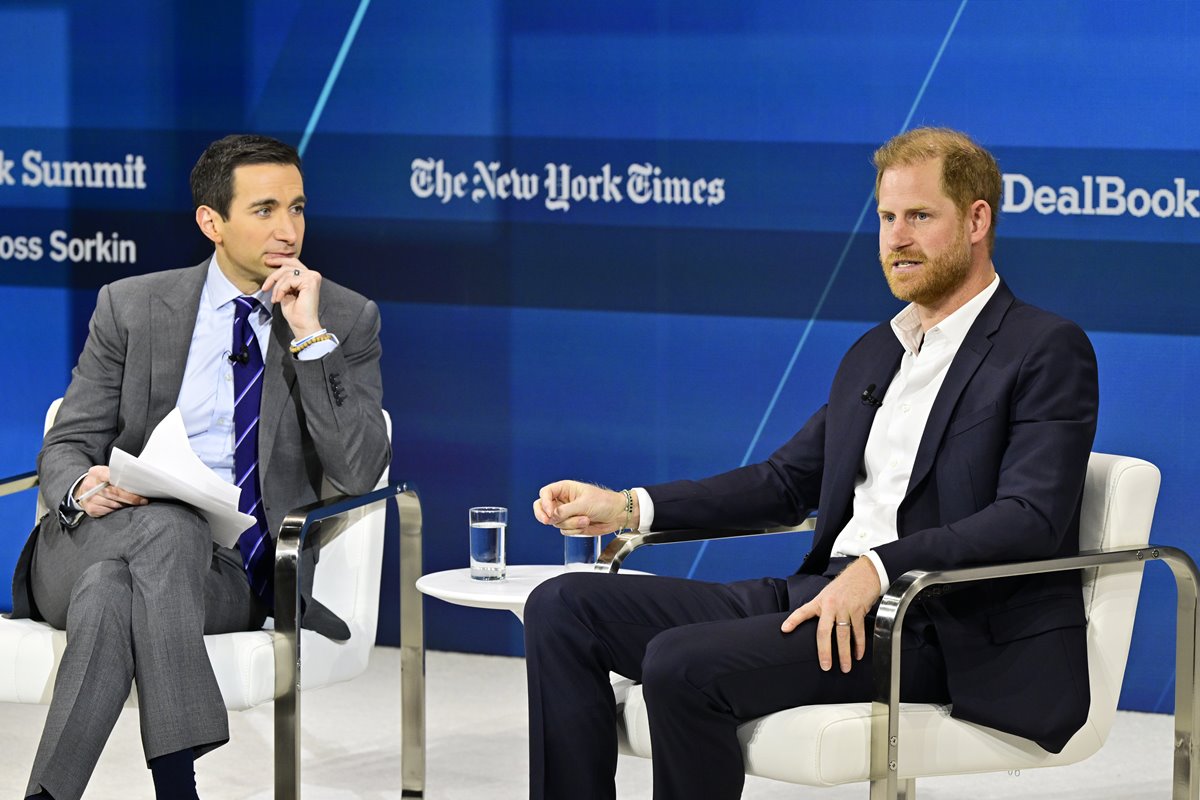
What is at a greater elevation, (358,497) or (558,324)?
(558,324)

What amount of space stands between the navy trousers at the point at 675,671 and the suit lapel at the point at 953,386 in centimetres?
27

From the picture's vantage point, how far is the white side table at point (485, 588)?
11.2 feet

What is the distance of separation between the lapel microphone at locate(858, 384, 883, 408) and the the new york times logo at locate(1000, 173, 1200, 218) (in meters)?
1.47

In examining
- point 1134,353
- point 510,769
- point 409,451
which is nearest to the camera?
point 510,769

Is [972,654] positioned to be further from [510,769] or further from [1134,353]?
[1134,353]

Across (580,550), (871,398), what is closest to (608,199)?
(580,550)

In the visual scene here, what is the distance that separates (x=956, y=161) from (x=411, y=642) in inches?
64.0

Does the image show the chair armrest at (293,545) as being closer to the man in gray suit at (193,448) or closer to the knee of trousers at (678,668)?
the man in gray suit at (193,448)

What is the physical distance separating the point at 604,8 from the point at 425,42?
1.84 ft

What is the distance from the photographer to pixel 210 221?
3680mm

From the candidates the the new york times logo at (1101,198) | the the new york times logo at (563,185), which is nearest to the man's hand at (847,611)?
the the new york times logo at (1101,198)

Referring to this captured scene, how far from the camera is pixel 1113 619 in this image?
9.33 ft

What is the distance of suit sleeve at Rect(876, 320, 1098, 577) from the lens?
8.90ft

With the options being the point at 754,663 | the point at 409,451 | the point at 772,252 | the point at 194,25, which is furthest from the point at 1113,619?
the point at 194,25
